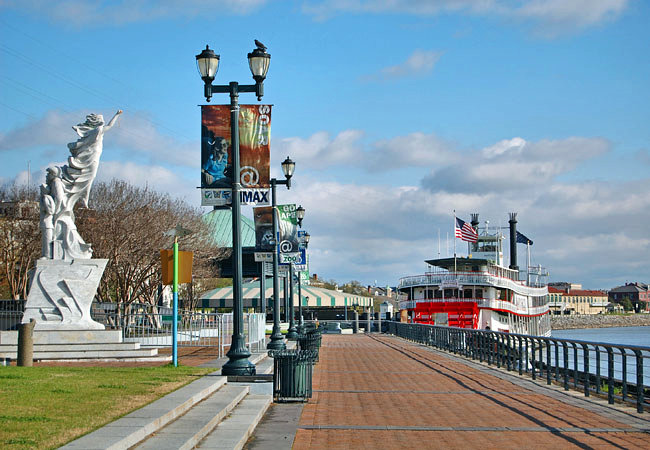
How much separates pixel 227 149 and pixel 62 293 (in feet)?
29.2

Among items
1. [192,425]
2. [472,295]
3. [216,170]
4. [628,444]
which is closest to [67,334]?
[216,170]

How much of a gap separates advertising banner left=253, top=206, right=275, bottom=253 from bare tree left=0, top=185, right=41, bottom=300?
17666 mm

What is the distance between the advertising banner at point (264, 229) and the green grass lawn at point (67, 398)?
12.5 m

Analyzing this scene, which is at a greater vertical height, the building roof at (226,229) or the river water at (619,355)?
the building roof at (226,229)

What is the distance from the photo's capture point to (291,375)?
1452cm

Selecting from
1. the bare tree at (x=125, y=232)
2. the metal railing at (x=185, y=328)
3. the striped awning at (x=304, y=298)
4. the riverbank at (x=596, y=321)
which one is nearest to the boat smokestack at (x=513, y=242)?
the striped awning at (x=304, y=298)

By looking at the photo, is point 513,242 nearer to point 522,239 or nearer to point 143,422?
point 522,239

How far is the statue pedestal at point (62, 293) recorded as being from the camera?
2297 cm

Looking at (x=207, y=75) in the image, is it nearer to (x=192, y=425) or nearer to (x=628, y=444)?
(x=192, y=425)

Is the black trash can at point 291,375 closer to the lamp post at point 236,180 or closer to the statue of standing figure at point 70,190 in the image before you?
the lamp post at point 236,180

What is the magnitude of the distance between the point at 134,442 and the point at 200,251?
44.4 meters

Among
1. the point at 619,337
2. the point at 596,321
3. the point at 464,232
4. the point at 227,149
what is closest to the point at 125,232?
the point at 464,232

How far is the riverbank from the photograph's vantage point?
170m

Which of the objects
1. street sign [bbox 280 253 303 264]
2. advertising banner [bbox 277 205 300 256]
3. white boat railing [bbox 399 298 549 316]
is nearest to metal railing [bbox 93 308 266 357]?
street sign [bbox 280 253 303 264]
